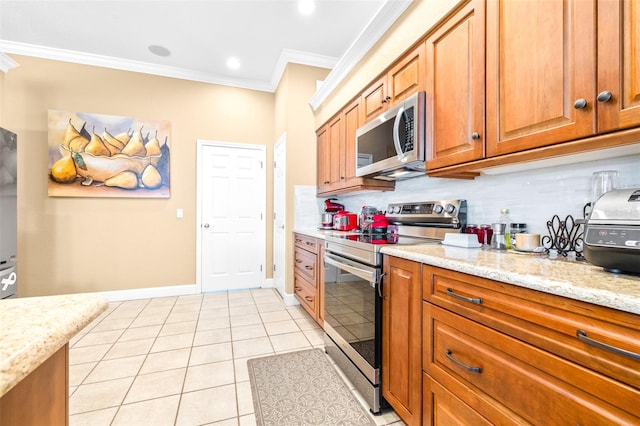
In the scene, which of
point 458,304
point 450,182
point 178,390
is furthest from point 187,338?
point 450,182

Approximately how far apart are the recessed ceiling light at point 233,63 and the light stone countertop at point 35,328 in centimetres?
372

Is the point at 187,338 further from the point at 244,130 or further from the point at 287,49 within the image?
the point at 287,49

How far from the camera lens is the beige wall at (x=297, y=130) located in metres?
3.60

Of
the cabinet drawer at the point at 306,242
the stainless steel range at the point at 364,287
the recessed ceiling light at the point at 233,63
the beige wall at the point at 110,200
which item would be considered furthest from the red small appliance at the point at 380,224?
the recessed ceiling light at the point at 233,63

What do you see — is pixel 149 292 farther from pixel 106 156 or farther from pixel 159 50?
pixel 159 50

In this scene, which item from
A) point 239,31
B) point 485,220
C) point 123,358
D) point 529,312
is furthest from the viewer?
point 239,31

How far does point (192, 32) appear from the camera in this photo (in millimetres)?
3066

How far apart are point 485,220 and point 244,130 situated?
3.50 m

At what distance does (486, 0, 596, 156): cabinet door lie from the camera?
103 cm

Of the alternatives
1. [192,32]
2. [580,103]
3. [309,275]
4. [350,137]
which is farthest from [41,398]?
[192,32]

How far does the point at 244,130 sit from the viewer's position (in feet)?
13.8

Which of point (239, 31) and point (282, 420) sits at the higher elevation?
point (239, 31)

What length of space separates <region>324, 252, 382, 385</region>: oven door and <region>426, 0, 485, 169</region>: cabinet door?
32.3 inches

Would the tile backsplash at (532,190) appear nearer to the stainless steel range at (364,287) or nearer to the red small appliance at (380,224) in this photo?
the stainless steel range at (364,287)
